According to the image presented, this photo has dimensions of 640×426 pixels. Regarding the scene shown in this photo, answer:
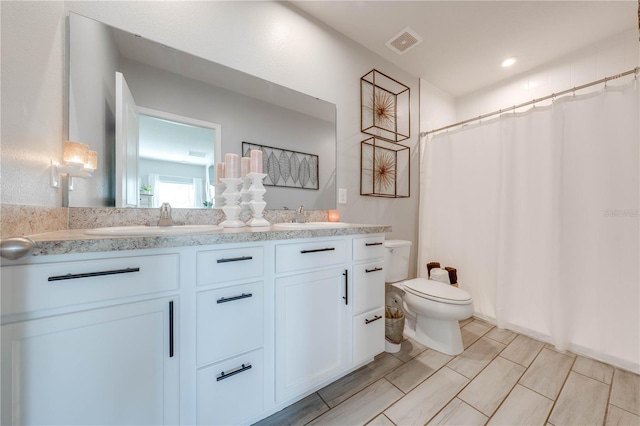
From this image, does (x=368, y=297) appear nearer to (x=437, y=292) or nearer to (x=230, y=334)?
(x=437, y=292)

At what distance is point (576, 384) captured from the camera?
1.31 metres

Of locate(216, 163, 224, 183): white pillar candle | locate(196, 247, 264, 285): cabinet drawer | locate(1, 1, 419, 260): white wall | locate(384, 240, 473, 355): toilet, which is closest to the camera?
locate(1, 1, 419, 260): white wall

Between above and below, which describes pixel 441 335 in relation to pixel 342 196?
below

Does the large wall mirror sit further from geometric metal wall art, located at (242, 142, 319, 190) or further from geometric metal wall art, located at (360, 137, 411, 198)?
geometric metal wall art, located at (360, 137, 411, 198)

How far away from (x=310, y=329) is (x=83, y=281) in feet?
2.92

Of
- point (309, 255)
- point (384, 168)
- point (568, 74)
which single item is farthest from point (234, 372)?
point (568, 74)

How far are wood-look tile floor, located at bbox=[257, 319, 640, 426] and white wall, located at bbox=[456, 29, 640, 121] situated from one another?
2.19 metres

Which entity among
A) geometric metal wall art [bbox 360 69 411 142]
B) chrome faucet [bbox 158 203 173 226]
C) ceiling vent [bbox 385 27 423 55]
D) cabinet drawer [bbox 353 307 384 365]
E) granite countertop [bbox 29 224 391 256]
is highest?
ceiling vent [bbox 385 27 423 55]

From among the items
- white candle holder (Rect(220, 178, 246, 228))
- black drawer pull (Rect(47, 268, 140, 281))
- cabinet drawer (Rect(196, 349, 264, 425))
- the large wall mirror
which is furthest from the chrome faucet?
cabinet drawer (Rect(196, 349, 264, 425))

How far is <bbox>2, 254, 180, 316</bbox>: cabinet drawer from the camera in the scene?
59 centimetres

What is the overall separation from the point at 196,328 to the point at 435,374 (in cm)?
142

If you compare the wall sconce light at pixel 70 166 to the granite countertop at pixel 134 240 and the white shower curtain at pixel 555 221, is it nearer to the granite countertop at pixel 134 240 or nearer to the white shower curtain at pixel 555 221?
the granite countertop at pixel 134 240

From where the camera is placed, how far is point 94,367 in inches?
27.1

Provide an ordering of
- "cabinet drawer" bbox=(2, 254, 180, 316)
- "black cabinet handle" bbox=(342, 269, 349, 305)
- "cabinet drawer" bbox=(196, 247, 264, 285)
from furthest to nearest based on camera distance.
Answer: "black cabinet handle" bbox=(342, 269, 349, 305) → "cabinet drawer" bbox=(196, 247, 264, 285) → "cabinet drawer" bbox=(2, 254, 180, 316)
